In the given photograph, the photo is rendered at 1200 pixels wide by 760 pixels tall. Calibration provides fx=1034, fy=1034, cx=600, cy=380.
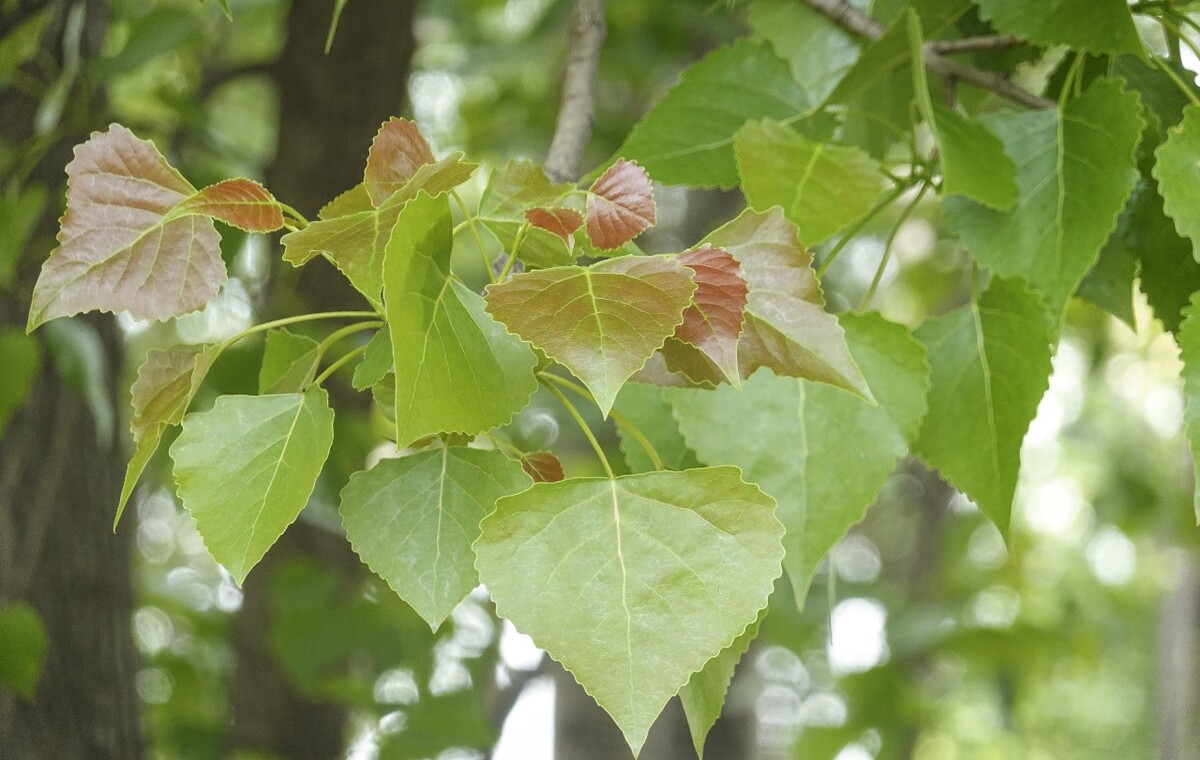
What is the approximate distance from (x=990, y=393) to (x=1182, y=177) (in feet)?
0.37

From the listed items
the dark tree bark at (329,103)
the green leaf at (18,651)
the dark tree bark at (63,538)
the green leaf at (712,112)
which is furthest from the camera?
the dark tree bark at (329,103)

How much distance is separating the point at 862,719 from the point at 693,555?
1382 mm

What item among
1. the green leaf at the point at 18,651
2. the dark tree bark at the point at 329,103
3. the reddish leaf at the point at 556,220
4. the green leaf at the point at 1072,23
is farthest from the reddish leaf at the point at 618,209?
the dark tree bark at the point at 329,103

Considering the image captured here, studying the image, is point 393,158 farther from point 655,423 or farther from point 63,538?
point 63,538

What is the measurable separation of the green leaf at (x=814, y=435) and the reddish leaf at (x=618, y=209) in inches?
3.6

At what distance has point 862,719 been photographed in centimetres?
156

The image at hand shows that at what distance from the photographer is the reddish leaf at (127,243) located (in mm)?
325

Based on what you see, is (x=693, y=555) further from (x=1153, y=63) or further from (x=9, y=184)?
(x=9, y=184)

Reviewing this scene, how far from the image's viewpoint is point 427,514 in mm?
342

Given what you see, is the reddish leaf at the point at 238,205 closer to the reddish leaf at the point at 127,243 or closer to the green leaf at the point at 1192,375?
the reddish leaf at the point at 127,243

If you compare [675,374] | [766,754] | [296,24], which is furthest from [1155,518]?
[766,754]

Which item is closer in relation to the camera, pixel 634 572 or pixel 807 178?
pixel 634 572

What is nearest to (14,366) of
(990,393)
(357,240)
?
(357,240)

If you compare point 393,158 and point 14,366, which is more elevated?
point 393,158
